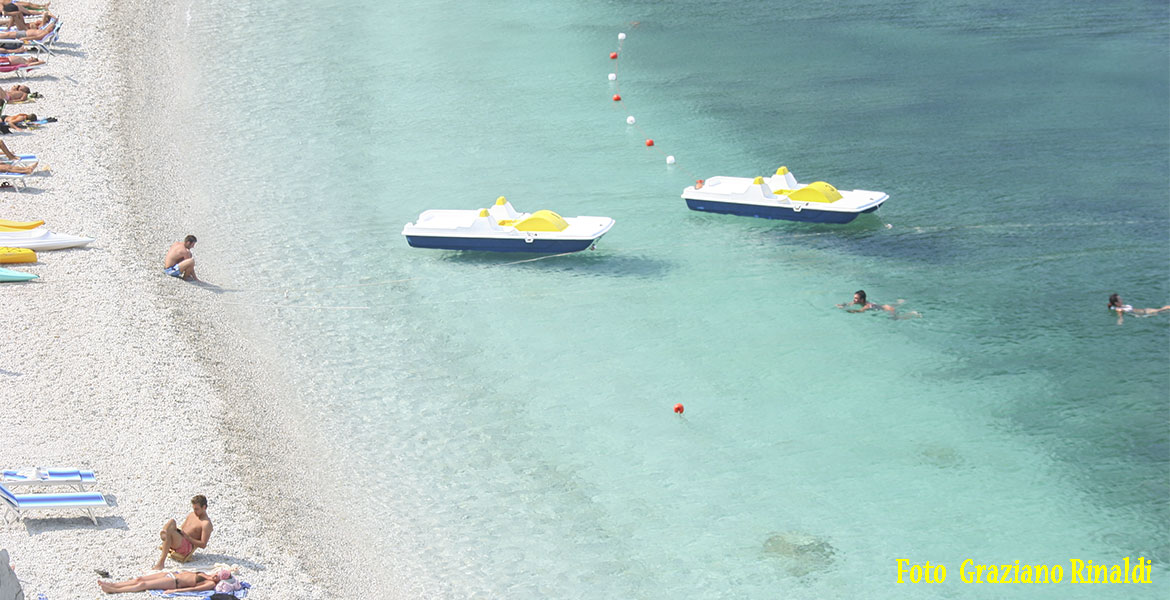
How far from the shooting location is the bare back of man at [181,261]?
23.8 meters

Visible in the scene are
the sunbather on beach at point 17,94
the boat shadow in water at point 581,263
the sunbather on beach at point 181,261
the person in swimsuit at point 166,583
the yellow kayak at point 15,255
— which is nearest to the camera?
the person in swimsuit at point 166,583

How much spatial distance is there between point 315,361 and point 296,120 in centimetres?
1370

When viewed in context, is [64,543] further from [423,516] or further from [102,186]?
[102,186]

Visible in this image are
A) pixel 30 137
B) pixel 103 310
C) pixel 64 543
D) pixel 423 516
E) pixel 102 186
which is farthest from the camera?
pixel 30 137

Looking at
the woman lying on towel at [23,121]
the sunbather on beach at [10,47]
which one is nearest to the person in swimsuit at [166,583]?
the woman lying on towel at [23,121]

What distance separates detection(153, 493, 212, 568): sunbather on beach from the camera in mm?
14773

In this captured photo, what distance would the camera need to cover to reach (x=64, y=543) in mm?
15172

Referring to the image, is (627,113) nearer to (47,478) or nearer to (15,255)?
(15,255)

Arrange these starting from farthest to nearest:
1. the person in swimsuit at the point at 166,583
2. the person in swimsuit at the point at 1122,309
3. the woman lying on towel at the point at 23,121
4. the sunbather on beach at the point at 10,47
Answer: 1. the sunbather on beach at the point at 10,47
2. the woman lying on towel at the point at 23,121
3. the person in swimsuit at the point at 1122,309
4. the person in swimsuit at the point at 166,583

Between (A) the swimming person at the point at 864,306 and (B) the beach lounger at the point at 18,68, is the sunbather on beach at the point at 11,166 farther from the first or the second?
(A) the swimming person at the point at 864,306

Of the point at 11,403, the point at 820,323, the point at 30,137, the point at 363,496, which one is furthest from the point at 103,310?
the point at 820,323

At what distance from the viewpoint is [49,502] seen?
1536 centimetres

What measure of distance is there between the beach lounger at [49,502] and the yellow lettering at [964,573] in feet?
36.9

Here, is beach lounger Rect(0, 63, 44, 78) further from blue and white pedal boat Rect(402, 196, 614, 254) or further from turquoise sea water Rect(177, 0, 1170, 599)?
blue and white pedal boat Rect(402, 196, 614, 254)
